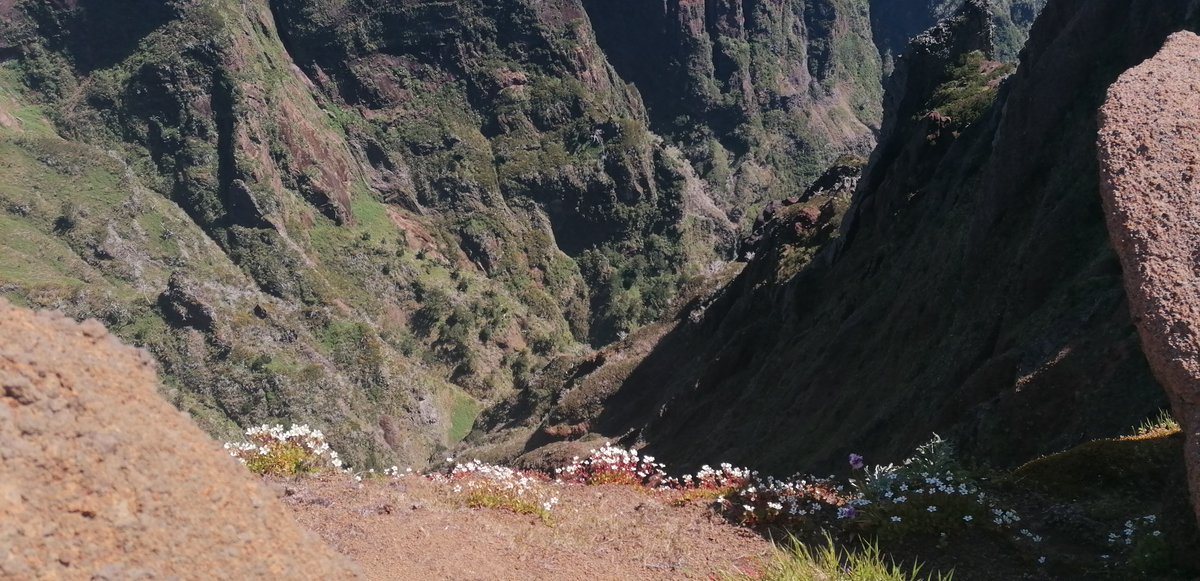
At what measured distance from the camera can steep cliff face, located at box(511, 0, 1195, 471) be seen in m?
14.5

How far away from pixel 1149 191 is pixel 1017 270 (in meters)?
15.4

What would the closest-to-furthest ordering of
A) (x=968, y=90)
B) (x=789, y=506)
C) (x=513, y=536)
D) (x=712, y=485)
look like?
(x=513, y=536) < (x=789, y=506) < (x=712, y=485) < (x=968, y=90)

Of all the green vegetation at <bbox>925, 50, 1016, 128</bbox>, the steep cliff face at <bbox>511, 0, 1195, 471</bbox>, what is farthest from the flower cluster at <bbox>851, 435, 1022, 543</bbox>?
the green vegetation at <bbox>925, 50, 1016, 128</bbox>

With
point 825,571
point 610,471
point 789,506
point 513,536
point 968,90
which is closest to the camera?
point 825,571

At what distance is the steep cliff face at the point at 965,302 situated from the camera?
47.5 feet

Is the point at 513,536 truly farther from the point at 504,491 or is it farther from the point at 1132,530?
the point at 1132,530

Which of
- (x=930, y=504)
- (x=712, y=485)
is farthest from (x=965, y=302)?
(x=930, y=504)

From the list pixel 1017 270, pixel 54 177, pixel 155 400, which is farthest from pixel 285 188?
pixel 155 400

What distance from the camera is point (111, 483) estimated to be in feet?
14.5

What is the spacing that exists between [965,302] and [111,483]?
75.3 ft

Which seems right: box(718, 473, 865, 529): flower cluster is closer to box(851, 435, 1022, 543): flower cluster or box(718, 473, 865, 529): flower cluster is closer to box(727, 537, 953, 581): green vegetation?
box(851, 435, 1022, 543): flower cluster

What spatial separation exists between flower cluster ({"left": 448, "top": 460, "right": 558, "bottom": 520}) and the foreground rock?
4.19 meters

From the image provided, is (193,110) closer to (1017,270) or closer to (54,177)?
(54,177)

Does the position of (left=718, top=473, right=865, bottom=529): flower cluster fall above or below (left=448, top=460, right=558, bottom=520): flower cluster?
above
